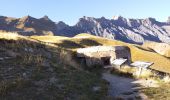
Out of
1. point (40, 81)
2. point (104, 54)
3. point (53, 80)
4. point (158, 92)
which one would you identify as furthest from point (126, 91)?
point (104, 54)

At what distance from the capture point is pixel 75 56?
118 feet

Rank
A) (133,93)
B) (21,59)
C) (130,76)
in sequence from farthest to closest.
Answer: (130,76) < (21,59) < (133,93)

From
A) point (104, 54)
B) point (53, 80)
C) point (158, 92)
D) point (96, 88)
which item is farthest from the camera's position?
point (104, 54)

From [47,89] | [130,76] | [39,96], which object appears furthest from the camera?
[130,76]

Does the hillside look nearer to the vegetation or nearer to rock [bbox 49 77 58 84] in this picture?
rock [bbox 49 77 58 84]

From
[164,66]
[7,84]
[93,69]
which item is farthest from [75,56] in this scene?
[164,66]

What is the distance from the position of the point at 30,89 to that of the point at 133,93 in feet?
18.7

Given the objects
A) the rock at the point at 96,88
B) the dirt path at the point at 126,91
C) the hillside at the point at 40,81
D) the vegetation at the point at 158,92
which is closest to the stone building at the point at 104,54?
the hillside at the point at 40,81

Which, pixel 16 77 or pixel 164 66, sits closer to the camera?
pixel 16 77

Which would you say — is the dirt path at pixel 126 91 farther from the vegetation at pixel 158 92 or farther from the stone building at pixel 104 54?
the stone building at pixel 104 54

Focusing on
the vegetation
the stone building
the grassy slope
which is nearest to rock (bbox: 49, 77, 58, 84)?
the grassy slope

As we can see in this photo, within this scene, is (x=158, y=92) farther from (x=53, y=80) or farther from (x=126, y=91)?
(x=53, y=80)

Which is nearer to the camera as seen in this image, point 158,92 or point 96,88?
point 96,88

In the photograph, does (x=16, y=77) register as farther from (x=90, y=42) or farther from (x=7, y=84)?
(x=90, y=42)
